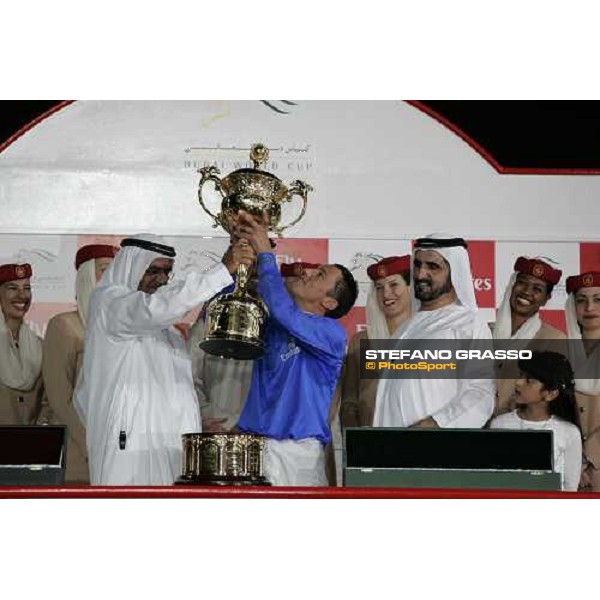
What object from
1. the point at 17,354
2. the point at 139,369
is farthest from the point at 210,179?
the point at 17,354

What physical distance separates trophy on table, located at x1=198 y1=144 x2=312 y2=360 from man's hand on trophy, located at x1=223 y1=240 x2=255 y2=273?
1.6 inches

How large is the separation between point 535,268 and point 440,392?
72 cm

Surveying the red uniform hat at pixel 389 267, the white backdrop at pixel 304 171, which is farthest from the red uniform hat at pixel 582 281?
the red uniform hat at pixel 389 267

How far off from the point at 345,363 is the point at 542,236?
1.08 meters

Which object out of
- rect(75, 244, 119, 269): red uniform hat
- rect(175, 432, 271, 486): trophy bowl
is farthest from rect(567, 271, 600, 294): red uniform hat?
rect(75, 244, 119, 269): red uniform hat

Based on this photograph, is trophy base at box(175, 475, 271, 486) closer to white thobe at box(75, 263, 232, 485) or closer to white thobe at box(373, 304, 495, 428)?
white thobe at box(75, 263, 232, 485)

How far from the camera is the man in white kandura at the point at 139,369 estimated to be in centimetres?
557

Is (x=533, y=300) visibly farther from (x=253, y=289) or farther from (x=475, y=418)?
(x=253, y=289)

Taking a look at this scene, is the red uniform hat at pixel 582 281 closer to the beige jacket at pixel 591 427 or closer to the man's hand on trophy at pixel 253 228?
the beige jacket at pixel 591 427

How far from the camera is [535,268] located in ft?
19.8

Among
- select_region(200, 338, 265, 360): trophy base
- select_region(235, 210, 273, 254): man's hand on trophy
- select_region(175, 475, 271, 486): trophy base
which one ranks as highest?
select_region(235, 210, 273, 254): man's hand on trophy

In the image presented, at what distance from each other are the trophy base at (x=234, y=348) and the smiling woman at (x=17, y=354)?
0.84 m

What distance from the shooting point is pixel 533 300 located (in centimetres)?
604

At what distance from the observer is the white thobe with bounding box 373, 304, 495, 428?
5883 mm
